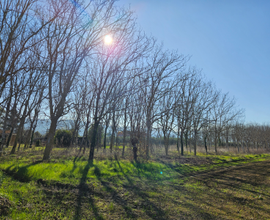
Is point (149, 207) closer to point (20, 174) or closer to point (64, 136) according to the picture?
point (20, 174)

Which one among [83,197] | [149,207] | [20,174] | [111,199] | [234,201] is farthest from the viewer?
[20,174]

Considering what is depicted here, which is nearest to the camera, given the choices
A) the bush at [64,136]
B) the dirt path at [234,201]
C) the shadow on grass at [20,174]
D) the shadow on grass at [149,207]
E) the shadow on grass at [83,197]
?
the shadow on grass at [83,197]

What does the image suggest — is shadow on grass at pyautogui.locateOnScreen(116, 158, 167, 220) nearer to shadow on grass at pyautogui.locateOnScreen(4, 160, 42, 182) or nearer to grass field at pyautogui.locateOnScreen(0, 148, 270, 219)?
grass field at pyautogui.locateOnScreen(0, 148, 270, 219)

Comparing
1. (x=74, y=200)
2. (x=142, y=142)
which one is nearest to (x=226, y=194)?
(x=74, y=200)

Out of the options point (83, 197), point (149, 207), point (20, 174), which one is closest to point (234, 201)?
point (149, 207)

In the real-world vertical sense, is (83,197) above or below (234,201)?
above

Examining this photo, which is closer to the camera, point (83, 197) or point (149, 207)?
point (149, 207)

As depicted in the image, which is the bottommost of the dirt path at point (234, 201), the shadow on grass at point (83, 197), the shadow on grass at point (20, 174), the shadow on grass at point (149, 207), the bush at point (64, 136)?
the dirt path at point (234, 201)

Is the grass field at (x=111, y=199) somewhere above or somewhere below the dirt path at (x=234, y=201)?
above

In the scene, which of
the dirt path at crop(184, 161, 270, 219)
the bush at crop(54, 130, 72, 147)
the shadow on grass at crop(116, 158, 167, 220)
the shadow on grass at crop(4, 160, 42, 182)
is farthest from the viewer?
the bush at crop(54, 130, 72, 147)

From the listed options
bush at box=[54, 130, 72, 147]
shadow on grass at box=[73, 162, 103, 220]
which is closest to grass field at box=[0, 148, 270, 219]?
shadow on grass at box=[73, 162, 103, 220]

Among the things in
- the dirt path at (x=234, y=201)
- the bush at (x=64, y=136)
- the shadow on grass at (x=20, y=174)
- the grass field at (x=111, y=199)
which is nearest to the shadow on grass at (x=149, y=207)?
the grass field at (x=111, y=199)

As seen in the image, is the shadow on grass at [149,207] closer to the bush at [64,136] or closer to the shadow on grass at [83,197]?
the shadow on grass at [83,197]

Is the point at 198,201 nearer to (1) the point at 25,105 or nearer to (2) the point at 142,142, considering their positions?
(2) the point at 142,142
